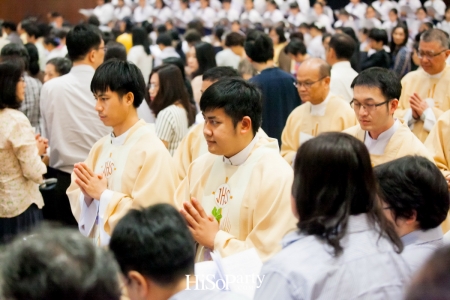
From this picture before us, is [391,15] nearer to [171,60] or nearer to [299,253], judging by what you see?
[171,60]

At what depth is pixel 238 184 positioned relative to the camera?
120 inches

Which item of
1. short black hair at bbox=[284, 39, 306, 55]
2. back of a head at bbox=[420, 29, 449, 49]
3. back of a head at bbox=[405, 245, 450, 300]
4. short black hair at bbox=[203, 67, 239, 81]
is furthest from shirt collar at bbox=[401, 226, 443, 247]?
short black hair at bbox=[284, 39, 306, 55]

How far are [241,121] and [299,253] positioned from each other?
120 centimetres

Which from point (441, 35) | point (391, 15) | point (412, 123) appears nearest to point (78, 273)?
point (412, 123)

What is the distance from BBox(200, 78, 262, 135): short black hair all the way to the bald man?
1898mm

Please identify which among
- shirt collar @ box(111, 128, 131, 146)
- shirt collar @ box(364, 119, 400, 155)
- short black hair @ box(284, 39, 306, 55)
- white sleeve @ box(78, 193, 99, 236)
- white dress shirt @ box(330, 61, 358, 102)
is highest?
shirt collar @ box(111, 128, 131, 146)

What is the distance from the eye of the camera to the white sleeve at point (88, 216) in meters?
3.41

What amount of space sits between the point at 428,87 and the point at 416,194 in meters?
3.33

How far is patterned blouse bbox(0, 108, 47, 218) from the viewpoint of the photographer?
4168 mm

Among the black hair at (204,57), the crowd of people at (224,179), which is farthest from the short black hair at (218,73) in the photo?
the black hair at (204,57)

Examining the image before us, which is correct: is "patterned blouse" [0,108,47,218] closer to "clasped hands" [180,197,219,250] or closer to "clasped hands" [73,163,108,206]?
"clasped hands" [73,163,108,206]

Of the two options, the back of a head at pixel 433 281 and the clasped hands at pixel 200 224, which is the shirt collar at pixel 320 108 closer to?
the clasped hands at pixel 200 224

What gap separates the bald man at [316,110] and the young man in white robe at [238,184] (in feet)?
6.12

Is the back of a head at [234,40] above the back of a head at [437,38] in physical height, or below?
below
